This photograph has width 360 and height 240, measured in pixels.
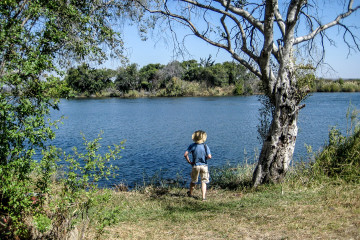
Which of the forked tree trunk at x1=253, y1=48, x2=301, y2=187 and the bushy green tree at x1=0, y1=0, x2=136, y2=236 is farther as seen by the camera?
the forked tree trunk at x1=253, y1=48, x2=301, y2=187

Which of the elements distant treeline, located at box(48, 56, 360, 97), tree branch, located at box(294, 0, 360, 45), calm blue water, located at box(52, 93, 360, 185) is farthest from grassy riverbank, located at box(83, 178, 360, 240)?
distant treeline, located at box(48, 56, 360, 97)

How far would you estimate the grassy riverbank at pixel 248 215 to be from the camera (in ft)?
16.6

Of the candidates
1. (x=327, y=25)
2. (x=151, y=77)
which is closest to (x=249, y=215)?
(x=327, y=25)

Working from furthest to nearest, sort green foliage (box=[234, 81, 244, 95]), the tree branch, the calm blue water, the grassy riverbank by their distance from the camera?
1. green foliage (box=[234, 81, 244, 95])
2. the calm blue water
3. the tree branch
4. the grassy riverbank

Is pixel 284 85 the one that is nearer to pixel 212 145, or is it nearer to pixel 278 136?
pixel 278 136

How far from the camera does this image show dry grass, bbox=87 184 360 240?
5081 millimetres

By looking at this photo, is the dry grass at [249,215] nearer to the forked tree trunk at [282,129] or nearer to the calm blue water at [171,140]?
the forked tree trunk at [282,129]

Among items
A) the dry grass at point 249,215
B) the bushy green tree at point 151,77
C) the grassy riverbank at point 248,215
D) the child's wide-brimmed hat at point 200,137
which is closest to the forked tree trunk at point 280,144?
the grassy riverbank at point 248,215

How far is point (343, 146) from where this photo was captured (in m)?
8.23

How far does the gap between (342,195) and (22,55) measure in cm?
620

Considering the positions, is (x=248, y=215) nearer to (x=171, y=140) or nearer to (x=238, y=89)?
(x=171, y=140)

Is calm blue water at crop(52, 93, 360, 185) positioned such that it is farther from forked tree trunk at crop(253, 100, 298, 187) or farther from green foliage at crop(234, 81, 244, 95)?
green foliage at crop(234, 81, 244, 95)

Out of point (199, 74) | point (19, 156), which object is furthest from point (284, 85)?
point (199, 74)

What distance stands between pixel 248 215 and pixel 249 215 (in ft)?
0.06
